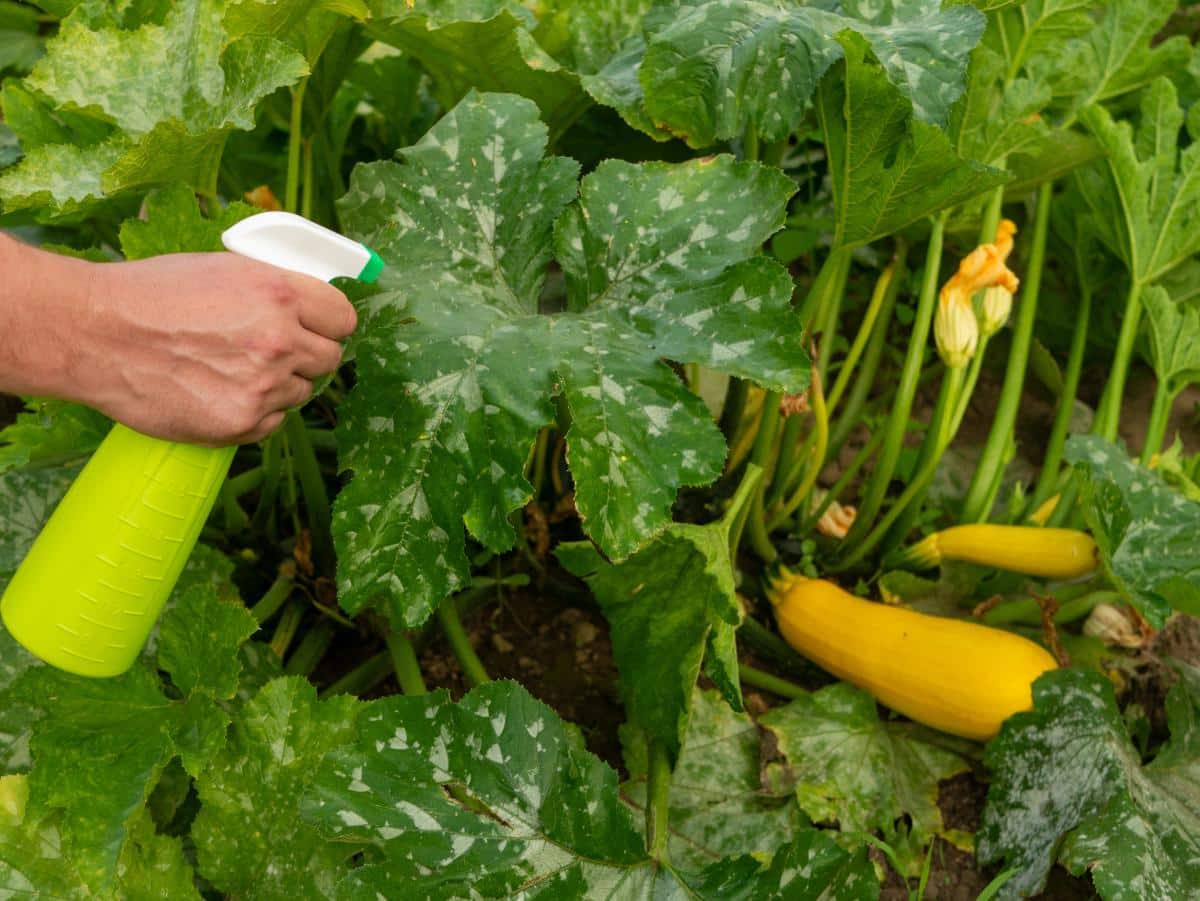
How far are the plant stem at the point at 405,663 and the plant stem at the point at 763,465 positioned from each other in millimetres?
499

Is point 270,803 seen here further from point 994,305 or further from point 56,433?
point 994,305

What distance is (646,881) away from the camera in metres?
1.19

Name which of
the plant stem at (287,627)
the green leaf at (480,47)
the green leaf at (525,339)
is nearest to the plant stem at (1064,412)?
the green leaf at (525,339)

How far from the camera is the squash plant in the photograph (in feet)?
3.74

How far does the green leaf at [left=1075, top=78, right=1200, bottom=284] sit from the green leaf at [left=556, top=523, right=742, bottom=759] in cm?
97

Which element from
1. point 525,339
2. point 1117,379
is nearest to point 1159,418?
point 1117,379

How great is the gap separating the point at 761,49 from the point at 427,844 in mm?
958

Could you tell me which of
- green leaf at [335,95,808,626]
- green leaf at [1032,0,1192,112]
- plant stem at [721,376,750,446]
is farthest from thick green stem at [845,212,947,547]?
green leaf at [335,95,808,626]

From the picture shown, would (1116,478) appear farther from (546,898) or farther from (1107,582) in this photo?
(546,898)

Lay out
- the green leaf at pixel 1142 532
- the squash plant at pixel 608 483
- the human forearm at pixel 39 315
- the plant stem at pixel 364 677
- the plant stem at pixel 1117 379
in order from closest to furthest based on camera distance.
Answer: the human forearm at pixel 39 315 < the squash plant at pixel 608 483 < the green leaf at pixel 1142 532 < the plant stem at pixel 364 677 < the plant stem at pixel 1117 379

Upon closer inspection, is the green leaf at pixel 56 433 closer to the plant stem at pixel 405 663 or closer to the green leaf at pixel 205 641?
the green leaf at pixel 205 641

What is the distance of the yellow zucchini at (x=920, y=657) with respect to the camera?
1539mm

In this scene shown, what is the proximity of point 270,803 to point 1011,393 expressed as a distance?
134 centimetres

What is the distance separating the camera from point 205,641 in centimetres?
123
